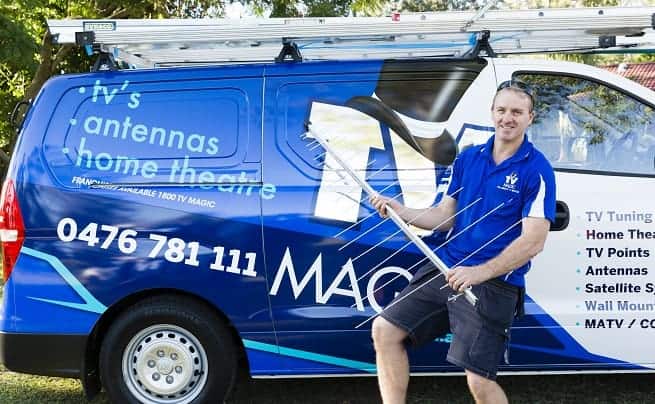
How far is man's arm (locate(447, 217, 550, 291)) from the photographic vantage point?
2.79 metres

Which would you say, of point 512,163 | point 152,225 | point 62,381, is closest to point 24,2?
point 62,381

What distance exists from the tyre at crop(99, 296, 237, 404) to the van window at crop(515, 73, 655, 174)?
2103 mm

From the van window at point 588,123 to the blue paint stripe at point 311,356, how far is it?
1531mm

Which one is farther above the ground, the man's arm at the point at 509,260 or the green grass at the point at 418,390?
the man's arm at the point at 509,260

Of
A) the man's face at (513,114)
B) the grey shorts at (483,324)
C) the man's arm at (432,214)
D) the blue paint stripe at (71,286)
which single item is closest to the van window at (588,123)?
the man's arm at (432,214)

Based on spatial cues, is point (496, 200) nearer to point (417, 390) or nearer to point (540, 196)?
point (540, 196)

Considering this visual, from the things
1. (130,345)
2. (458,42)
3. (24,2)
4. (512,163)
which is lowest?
(130,345)

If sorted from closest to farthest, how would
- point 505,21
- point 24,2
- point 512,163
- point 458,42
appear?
point 512,163 → point 505,21 → point 458,42 → point 24,2

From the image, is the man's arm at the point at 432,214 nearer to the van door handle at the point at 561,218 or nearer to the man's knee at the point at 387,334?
the man's knee at the point at 387,334

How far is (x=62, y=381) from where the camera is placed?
4.79 metres

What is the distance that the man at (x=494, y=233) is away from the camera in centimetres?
282

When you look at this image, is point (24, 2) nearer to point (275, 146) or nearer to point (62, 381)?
point (62, 381)

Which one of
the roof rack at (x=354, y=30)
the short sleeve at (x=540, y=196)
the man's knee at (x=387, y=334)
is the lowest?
the man's knee at (x=387, y=334)

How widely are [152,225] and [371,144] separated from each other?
1.26 m
